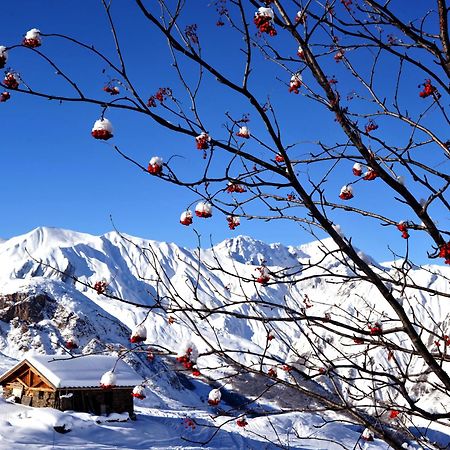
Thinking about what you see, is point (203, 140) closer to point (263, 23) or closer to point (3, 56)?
point (263, 23)

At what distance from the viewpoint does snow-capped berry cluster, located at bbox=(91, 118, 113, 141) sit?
318cm

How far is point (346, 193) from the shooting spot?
426 cm

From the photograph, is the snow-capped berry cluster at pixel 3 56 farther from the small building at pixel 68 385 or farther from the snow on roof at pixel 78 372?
the small building at pixel 68 385

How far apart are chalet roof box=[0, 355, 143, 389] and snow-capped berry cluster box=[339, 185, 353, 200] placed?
26367 millimetres

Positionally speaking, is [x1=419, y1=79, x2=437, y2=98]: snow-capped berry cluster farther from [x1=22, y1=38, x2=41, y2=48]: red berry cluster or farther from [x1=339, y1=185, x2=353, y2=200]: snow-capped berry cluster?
[x1=22, y1=38, x2=41, y2=48]: red berry cluster

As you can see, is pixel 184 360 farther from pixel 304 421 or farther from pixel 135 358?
pixel 135 358

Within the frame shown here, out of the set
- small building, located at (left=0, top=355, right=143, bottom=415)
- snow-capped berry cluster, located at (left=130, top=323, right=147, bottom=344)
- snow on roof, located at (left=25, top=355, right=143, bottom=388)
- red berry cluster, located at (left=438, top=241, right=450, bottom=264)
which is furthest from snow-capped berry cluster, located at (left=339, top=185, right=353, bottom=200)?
small building, located at (left=0, top=355, right=143, bottom=415)

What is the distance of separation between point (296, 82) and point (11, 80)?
2050 mm

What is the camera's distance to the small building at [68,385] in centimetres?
2944

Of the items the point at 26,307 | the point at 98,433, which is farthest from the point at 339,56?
the point at 26,307

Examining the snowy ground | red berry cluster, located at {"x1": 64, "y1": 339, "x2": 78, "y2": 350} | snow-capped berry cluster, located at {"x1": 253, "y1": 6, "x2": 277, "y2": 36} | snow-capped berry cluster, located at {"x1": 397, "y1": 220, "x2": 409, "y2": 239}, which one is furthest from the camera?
the snowy ground

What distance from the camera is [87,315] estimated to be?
76875 millimetres

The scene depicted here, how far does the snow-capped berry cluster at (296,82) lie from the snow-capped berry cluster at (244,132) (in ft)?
1.82

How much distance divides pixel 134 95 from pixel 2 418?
91.4ft
